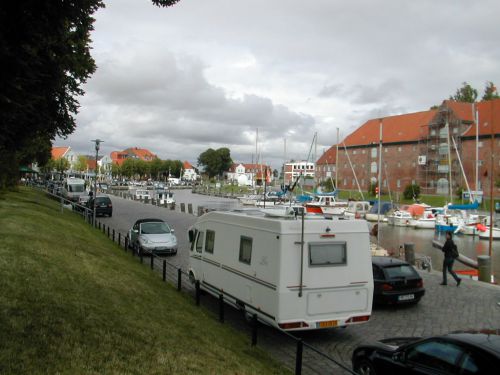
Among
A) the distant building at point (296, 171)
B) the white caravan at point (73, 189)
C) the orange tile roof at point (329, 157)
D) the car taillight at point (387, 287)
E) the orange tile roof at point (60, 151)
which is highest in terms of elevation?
the orange tile roof at point (60, 151)

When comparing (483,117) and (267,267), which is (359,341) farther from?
(483,117)

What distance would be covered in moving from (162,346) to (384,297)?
743 cm

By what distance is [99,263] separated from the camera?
1381 centimetres

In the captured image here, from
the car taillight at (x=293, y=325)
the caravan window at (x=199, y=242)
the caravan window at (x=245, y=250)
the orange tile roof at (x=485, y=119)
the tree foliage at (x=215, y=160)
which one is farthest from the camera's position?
the tree foliage at (x=215, y=160)

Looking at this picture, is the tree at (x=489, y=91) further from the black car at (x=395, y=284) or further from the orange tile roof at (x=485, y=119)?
the black car at (x=395, y=284)

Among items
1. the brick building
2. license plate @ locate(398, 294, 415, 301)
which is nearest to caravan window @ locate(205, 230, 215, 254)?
license plate @ locate(398, 294, 415, 301)

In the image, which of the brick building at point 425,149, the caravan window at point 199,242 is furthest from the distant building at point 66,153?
the caravan window at point 199,242

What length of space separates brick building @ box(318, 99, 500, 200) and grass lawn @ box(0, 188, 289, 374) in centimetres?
6584

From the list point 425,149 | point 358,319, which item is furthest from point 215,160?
point 358,319

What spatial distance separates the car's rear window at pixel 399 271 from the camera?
1316 centimetres

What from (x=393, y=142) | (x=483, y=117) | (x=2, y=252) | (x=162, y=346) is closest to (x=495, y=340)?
(x=162, y=346)

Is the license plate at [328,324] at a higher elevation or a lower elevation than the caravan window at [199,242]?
lower

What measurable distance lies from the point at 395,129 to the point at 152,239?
303 ft

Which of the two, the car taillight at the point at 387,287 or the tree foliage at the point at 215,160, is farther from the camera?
the tree foliage at the point at 215,160
